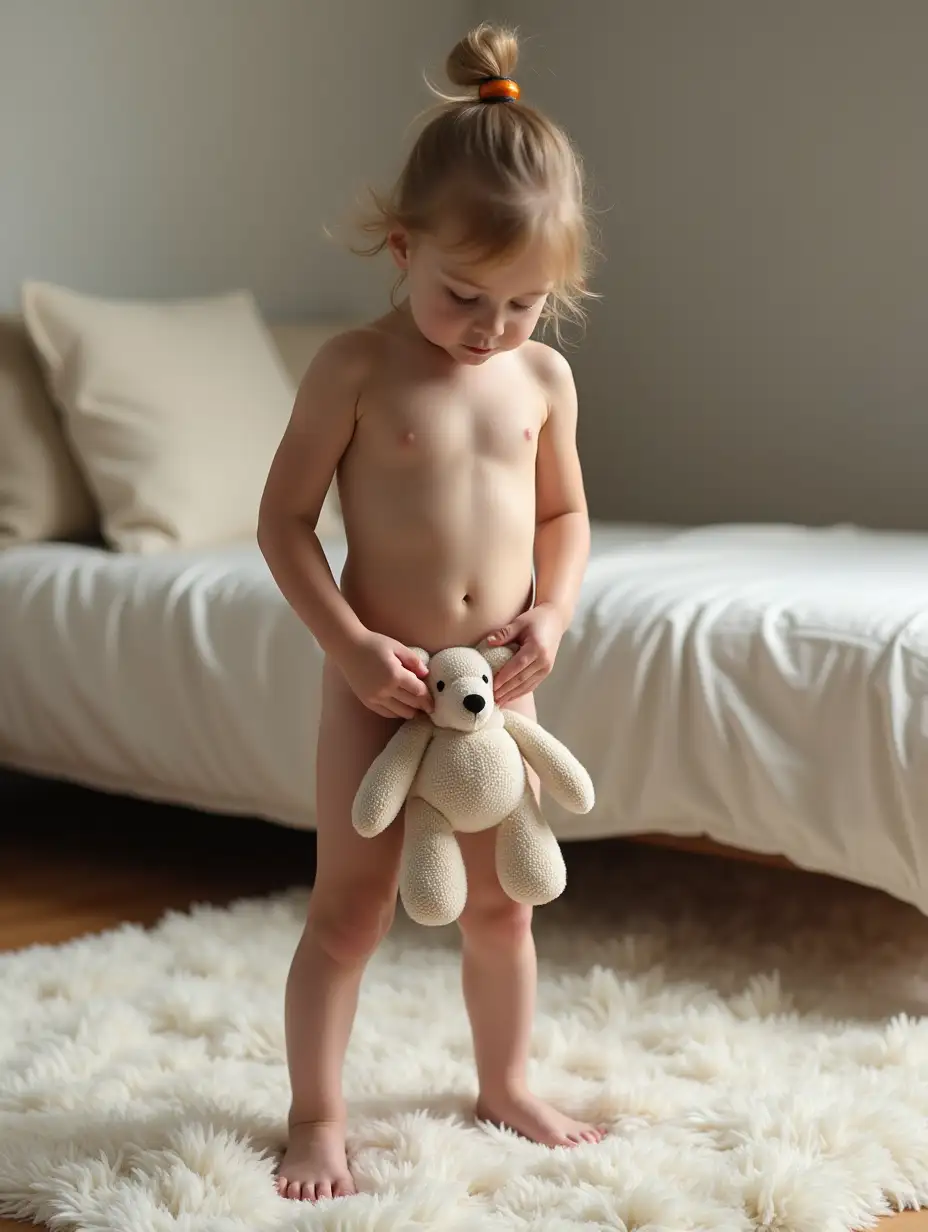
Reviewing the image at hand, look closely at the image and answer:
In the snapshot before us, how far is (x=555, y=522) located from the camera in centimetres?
138

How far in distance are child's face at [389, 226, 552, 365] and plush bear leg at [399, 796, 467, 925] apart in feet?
1.24

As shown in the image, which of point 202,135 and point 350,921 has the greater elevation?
point 202,135

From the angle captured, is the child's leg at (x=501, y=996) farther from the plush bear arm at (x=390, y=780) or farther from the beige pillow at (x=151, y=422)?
the beige pillow at (x=151, y=422)

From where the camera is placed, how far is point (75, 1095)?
1420mm

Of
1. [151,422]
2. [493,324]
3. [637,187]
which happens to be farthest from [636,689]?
[637,187]

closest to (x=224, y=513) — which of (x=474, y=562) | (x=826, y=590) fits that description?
(x=826, y=590)

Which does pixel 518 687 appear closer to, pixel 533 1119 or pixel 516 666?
pixel 516 666

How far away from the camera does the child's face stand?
116cm

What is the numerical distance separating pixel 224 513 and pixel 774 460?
1.21 m

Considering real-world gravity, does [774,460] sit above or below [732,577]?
below

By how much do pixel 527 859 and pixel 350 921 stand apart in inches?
6.5

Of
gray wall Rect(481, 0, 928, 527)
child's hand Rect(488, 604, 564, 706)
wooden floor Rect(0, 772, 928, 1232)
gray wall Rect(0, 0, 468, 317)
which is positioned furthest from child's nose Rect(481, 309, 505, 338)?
gray wall Rect(481, 0, 928, 527)

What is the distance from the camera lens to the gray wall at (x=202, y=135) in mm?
2703

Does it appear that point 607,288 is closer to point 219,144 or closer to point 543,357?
point 219,144
